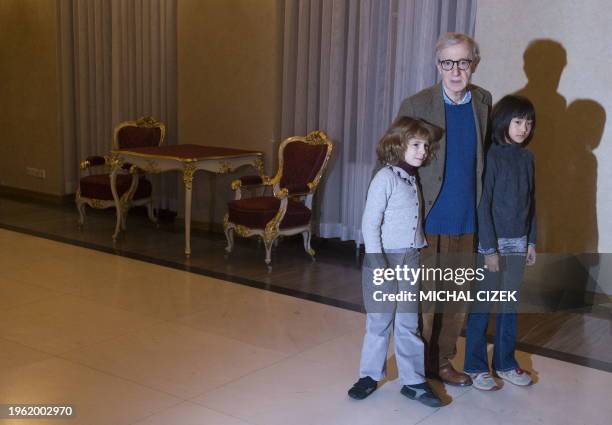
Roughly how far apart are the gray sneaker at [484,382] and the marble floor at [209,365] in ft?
0.09

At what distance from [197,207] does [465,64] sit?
4.55 m

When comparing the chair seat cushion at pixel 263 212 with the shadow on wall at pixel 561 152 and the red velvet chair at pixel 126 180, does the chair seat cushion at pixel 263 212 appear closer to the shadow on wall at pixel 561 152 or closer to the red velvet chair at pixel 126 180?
the red velvet chair at pixel 126 180

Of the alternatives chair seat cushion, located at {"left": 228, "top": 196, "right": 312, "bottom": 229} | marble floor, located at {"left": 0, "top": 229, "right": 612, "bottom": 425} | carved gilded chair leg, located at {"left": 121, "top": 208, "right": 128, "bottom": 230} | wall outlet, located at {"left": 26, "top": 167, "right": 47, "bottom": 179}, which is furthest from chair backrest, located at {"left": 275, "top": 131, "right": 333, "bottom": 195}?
wall outlet, located at {"left": 26, "top": 167, "right": 47, "bottom": 179}

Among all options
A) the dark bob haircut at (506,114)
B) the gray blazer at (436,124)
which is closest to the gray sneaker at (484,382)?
the gray blazer at (436,124)

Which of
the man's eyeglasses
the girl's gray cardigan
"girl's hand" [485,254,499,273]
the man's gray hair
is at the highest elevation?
the man's gray hair

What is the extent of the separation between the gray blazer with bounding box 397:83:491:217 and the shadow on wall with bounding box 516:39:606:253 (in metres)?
1.92

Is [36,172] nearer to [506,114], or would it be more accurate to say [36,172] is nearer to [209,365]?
[209,365]

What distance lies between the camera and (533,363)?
4156 mm

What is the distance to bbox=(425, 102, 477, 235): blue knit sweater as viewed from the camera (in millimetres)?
3486

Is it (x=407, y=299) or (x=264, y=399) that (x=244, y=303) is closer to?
(x=264, y=399)

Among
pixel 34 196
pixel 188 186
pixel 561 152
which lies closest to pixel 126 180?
pixel 188 186

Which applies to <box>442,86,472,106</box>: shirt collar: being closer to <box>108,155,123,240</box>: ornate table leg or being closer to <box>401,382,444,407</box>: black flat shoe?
<box>401,382,444,407</box>: black flat shoe

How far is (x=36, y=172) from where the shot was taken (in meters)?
9.10

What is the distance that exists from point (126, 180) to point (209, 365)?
11.7ft
